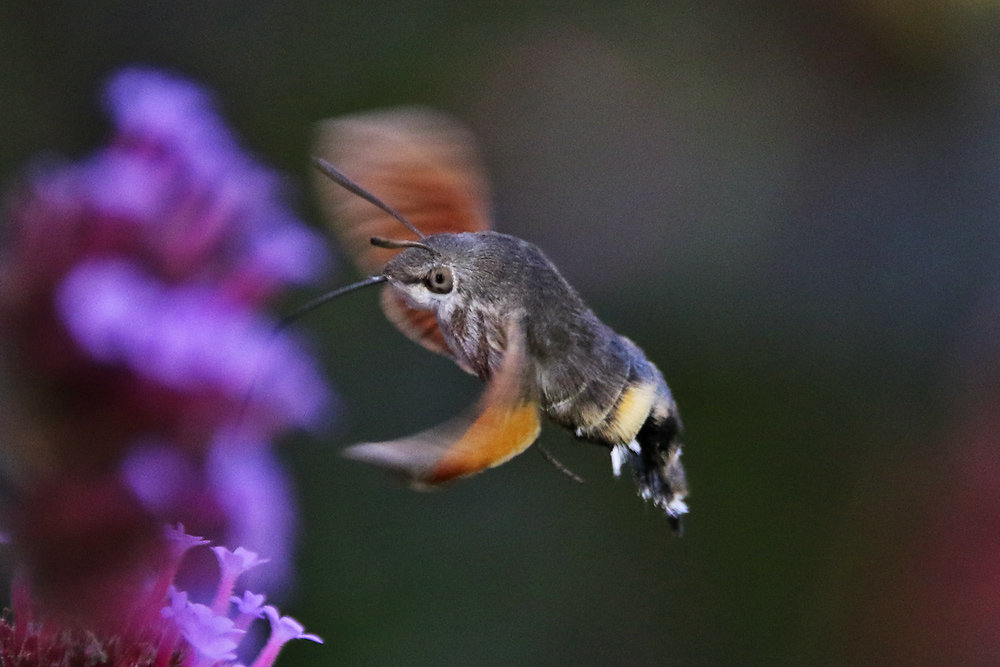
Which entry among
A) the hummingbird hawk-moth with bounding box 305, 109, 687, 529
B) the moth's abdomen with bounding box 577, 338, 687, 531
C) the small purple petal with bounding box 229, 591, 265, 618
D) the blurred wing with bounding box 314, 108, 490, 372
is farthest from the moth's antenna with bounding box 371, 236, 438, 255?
the small purple petal with bounding box 229, 591, 265, 618

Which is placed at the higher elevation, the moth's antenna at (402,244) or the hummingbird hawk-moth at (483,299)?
the moth's antenna at (402,244)

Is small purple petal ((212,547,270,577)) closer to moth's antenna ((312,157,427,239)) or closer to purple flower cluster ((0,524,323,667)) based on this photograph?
purple flower cluster ((0,524,323,667))

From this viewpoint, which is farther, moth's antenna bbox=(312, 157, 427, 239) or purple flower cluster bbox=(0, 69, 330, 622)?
moth's antenna bbox=(312, 157, 427, 239)

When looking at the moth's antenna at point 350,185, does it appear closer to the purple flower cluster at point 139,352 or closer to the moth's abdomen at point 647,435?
the purple flower cluster at point 139,352

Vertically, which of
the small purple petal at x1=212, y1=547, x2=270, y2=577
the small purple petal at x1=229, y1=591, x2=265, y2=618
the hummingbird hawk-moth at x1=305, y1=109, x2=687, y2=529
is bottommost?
the small purple petal at x1=229, y1=591, x2=265, y2=618

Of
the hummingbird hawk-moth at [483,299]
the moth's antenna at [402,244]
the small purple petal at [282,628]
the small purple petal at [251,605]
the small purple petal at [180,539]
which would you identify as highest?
the moth's antenna at [402,244]

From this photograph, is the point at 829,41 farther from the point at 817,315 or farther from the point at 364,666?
the point at 364,666

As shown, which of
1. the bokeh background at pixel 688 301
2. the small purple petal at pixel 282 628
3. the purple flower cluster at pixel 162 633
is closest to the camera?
the purple flower cluster at pixel 162 633

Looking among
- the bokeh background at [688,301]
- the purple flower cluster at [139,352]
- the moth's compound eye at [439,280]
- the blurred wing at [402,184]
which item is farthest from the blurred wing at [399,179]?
the bokeh background at [688,301]
